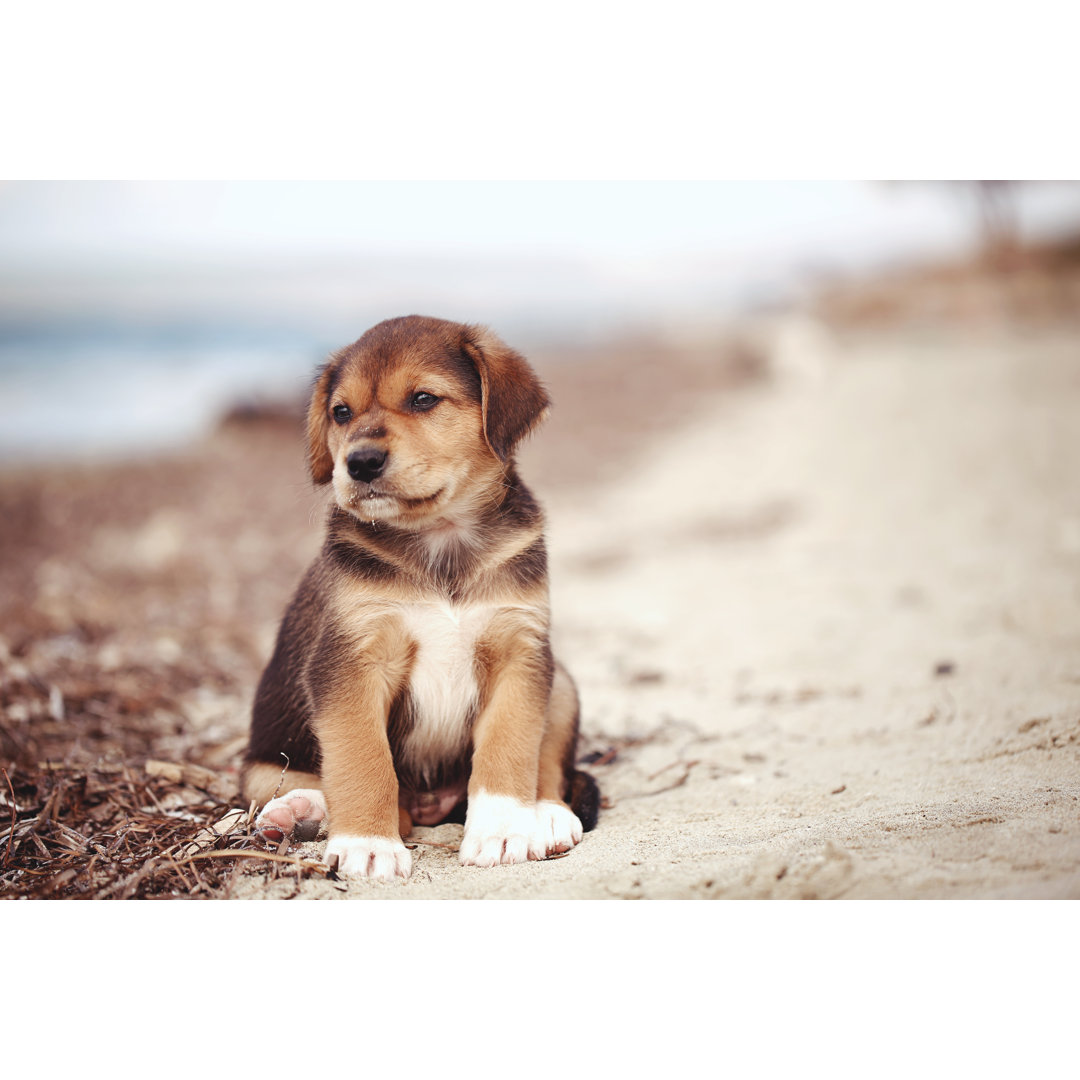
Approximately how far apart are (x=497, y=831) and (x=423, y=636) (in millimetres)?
686

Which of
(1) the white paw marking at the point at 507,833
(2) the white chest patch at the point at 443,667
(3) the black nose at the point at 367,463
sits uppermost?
(3) the black nose at the point at 367,463

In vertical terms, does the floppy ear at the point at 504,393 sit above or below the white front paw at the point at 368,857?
above

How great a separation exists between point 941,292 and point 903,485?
6183 millimetres

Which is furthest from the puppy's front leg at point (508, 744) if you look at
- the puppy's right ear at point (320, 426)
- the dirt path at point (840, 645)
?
the puppy's right ear at point (320, 426)

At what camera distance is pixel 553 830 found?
3.30 m

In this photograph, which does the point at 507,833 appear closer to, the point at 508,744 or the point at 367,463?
the point at 508,744

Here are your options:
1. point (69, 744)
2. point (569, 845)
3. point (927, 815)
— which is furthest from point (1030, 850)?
point (69, 744)

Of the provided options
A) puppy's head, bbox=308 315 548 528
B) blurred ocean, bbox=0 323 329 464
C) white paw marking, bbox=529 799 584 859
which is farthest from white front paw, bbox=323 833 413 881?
blurred ocean, bbox=0 323 329 464

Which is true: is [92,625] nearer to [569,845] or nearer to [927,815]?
[569,845]

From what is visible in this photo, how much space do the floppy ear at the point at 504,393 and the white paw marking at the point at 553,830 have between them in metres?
1.22

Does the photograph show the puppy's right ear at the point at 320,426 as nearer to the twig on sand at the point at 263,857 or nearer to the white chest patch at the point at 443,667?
the white chest patch at the point at 443,667

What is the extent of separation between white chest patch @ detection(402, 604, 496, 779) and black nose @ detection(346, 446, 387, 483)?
48cm

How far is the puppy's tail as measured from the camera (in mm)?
3528

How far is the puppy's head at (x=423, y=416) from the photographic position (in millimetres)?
3229
